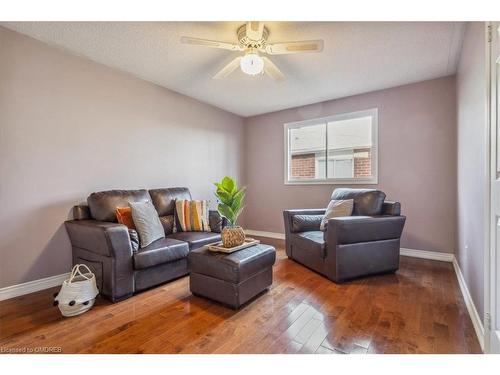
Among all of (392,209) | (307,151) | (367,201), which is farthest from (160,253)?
(307,151)

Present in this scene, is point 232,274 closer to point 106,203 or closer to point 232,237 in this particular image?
point 232,237

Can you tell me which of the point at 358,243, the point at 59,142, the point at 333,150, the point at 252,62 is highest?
the point at 252,62

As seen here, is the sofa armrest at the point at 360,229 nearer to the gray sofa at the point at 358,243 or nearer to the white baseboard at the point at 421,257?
the gray sofa at the point at 358,243

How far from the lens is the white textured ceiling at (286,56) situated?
6.94 ft

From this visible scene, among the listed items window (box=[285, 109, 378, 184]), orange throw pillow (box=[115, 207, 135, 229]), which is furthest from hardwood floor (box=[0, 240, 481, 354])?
window (box=[285, 109, 378, 184])

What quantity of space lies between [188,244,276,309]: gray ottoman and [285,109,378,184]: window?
2334 millimetres

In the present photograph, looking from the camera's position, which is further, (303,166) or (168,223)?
(303,166)

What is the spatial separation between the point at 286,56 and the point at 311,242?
6.91ft

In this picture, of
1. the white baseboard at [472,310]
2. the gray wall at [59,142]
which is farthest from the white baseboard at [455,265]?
the gray wall at [59,142]

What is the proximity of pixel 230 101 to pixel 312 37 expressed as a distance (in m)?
2.03

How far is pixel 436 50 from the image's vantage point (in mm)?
2486

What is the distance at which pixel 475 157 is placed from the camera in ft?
6.07

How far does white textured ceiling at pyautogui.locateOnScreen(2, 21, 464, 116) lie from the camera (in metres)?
2.12
